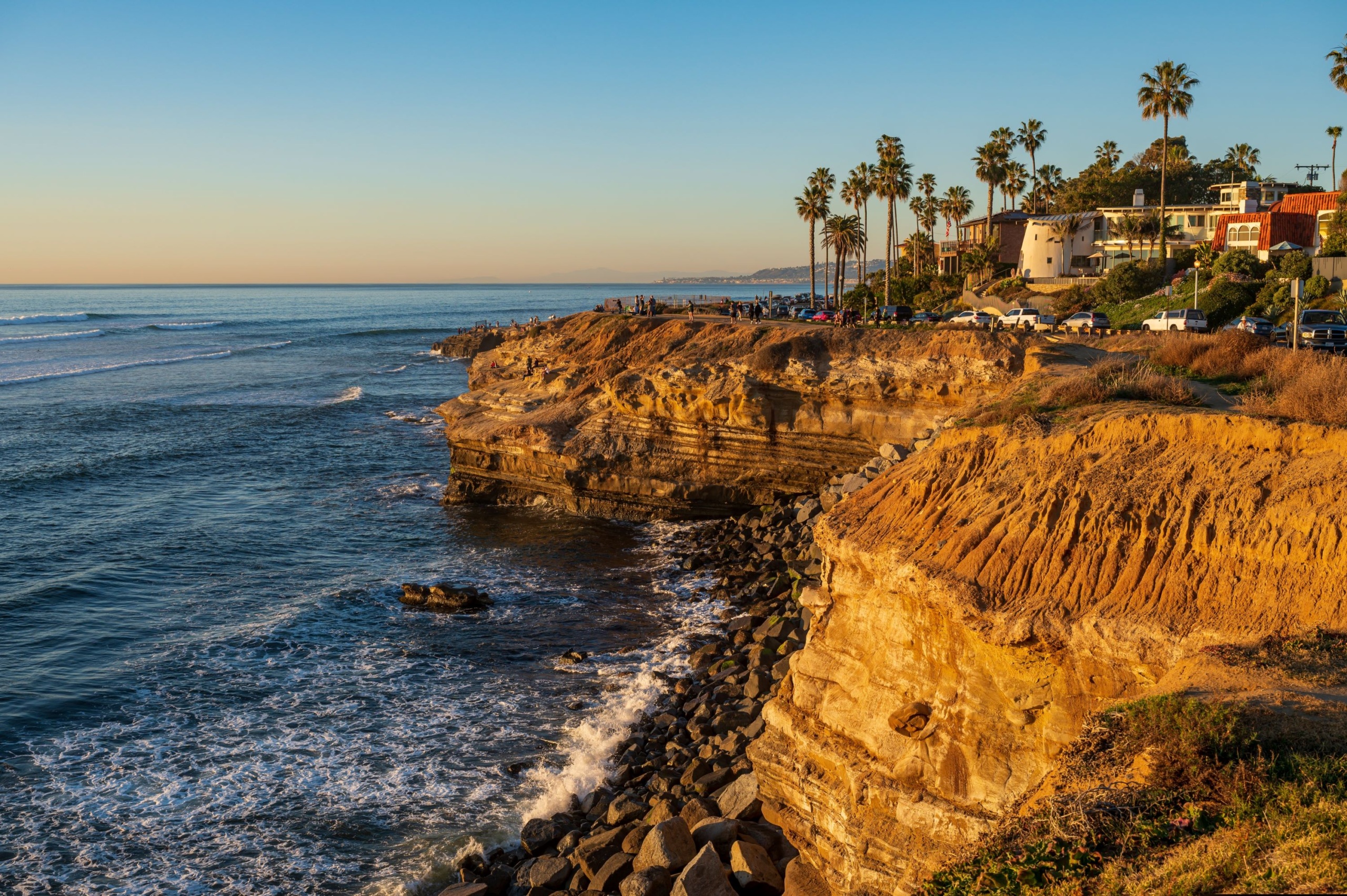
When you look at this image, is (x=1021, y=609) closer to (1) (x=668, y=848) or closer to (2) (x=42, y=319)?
(1) (x=668, y=848)

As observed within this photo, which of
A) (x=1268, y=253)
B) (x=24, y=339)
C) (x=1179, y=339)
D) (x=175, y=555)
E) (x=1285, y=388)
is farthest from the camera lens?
(x=24, y=339)

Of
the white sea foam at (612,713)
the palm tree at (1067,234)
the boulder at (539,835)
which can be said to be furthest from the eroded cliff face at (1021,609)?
the palm tree at (1067,234)

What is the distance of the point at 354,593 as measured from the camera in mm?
24938

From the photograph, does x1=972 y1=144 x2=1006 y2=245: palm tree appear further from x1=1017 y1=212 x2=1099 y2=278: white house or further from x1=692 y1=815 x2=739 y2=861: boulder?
x1=692 y1=815 x2=739 y2=861: boulder

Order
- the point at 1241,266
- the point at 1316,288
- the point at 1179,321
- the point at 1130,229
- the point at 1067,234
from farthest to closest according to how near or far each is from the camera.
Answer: the point at 1130,229
the point at 1067,234
the point at 1241,266
the point at 1316,288
the point at 1179,321

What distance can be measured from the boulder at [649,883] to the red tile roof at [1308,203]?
2430 inches

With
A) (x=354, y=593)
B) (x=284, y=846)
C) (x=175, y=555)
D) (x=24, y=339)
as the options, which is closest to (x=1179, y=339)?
(x=284, y=846)

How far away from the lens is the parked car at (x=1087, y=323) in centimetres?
3984

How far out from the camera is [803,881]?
1078cm

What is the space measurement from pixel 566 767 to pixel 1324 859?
1253 centimetres

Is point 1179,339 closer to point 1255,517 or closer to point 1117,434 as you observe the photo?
point 1117,434

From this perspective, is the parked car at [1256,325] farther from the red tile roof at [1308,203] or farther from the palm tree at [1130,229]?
the palm tree at [1130,229]

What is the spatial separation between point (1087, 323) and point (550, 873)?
117 ft

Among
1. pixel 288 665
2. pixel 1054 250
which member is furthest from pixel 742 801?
pixel 1054 250
